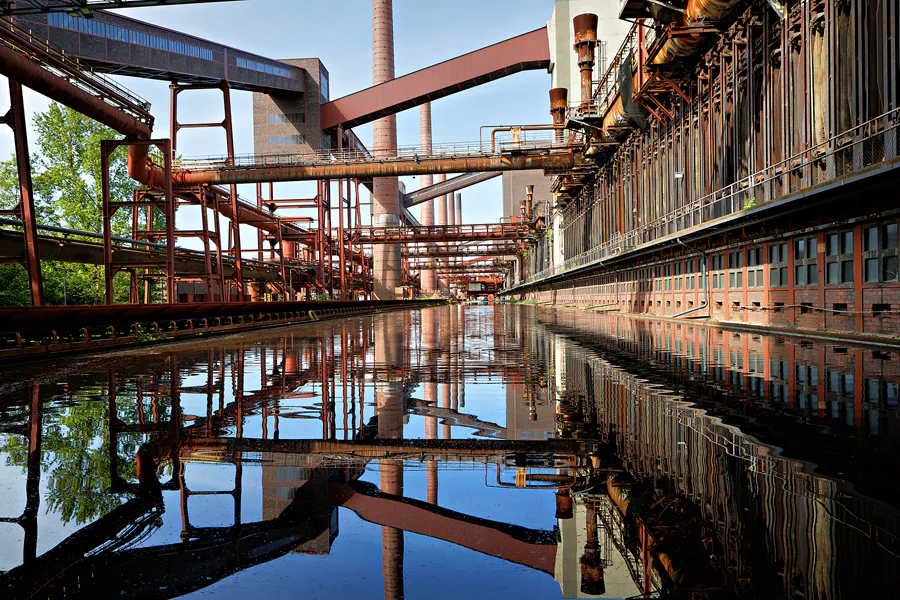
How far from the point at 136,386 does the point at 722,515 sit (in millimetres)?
7151

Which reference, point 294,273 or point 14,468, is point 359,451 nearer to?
point 14,468

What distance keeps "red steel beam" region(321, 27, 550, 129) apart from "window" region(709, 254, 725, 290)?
133 feet

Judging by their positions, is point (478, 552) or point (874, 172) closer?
point (478, 552)

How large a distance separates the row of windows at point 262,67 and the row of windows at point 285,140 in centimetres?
530

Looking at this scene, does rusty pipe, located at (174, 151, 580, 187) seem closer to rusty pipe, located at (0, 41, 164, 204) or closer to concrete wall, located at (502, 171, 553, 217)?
rusty pipe, located at (0, 41, 164, 204)

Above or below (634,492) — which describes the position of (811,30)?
above

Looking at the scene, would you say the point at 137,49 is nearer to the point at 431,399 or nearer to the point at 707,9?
the point at 707,9

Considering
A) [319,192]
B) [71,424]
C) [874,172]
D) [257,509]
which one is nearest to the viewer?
[257,509]

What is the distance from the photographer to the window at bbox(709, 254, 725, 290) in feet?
70.6

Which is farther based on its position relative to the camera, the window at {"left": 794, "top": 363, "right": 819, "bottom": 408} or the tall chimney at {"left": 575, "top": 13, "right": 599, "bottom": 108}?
the tall chimney at {"left": 575, "top": 13, "right": 599, "bottom": 108}

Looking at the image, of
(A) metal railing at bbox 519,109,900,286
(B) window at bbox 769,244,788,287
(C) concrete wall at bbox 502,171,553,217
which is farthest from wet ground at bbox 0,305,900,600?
(C) concrete wall at bbox 502,171,553,217

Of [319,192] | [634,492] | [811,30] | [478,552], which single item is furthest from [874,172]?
[319,192]

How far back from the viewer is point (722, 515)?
9.76 ft

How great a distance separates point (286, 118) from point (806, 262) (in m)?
52.8
